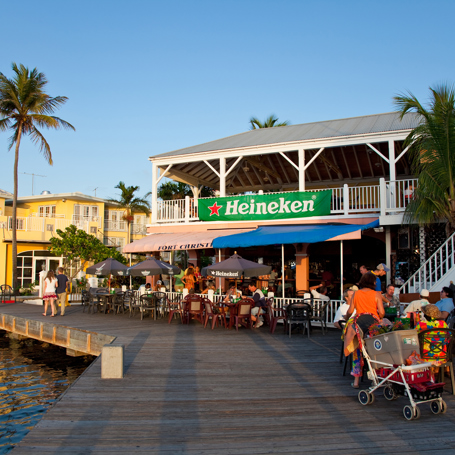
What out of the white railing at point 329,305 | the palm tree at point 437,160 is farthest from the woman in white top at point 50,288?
the palm tree at point 437,160

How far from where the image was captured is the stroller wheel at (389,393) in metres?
5.88

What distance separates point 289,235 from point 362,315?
7.88 metres

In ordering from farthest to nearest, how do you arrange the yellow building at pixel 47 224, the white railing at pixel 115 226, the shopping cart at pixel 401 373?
1. the white railing at pixel 115 226
2. the yellow building at pixel 47 224
3. the shopping cart at pixel 401 373

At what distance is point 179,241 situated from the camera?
16.7 m

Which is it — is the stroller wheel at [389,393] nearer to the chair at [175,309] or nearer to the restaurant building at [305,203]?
the restaurant building at [305,203]

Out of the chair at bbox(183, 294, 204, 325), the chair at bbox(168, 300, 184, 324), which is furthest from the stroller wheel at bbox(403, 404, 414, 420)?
the chair at bbox(168, 300, 184, 324)

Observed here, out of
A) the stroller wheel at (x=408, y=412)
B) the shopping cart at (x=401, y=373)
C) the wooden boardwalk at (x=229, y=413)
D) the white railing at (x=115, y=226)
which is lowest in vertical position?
the wooden boardwalk at (x=229, y=413)

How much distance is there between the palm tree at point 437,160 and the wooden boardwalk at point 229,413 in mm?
5549

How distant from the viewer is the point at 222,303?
42.8 feet

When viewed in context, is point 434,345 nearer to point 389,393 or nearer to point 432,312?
point 432,312

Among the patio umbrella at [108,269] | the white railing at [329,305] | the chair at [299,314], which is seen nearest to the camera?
the chair at [299,314]

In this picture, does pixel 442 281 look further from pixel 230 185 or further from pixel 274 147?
pixel 230 185

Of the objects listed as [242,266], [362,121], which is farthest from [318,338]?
[362,121]

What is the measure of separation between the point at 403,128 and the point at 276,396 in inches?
469
